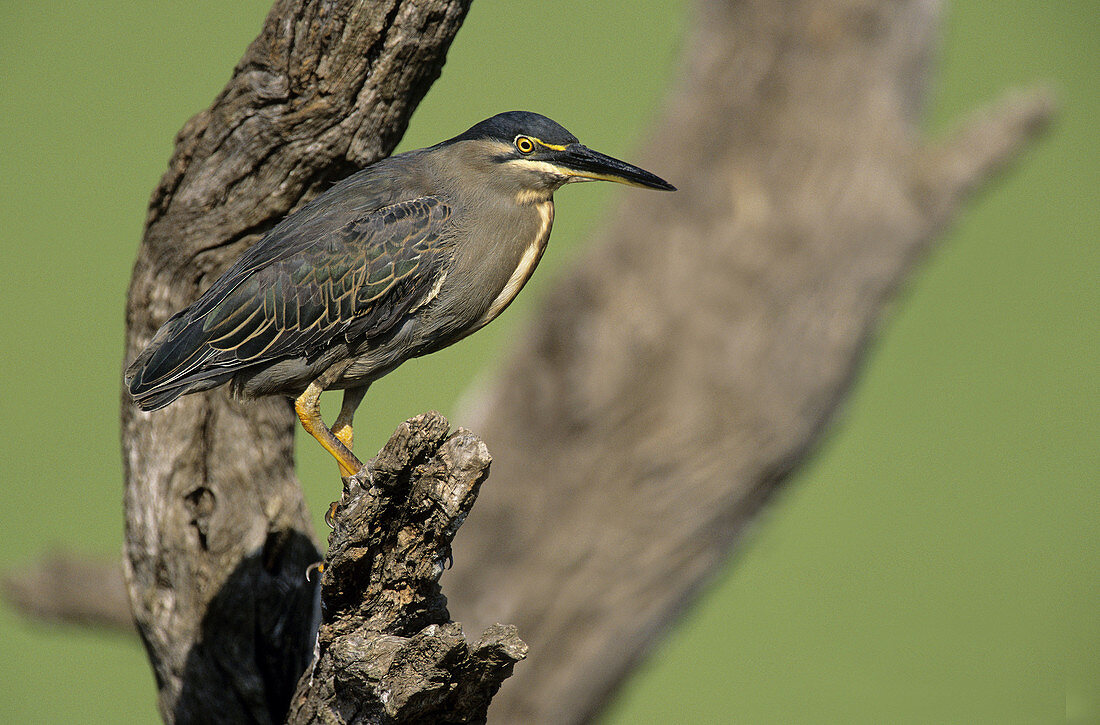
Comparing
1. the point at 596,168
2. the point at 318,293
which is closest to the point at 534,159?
the point at 596,168

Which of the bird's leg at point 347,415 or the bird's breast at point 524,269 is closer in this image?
the bird's breast at point 524,269

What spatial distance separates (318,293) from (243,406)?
1.93 ft

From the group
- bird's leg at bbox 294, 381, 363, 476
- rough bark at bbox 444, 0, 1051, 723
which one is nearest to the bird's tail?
bird's leg at bbox 294, 381, 363, 476

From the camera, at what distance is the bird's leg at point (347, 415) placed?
9.18 ft

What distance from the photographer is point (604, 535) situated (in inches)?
243

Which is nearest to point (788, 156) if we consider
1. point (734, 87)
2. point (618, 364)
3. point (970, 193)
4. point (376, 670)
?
point (734, 87)

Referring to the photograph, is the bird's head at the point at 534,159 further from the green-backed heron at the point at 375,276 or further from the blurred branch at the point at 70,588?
the blurred branch at the point at 70,588

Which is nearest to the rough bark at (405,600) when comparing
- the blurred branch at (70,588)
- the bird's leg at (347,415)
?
the bird's leg at (347,415)

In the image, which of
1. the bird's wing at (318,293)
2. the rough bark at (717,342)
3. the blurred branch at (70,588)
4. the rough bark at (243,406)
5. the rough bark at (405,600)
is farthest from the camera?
the rough bark at (717,342)

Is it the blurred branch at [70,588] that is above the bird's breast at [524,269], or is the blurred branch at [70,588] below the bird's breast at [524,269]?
above

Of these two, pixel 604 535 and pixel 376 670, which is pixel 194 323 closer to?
pixel 376 670

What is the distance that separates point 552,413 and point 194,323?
4026 millimetres

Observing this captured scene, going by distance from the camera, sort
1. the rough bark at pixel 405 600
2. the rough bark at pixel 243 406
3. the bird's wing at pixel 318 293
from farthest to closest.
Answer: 1. the rough bark at pixel 243 406
2. the bird's wing at pixel 318 293
3. the rough bark at pixel 405 600

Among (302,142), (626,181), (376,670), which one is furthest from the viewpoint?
(302,142)
